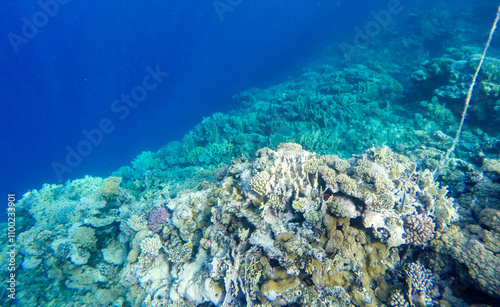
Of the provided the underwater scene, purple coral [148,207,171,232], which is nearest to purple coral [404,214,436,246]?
the underwater scene

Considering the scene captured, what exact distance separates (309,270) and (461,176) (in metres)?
5.42

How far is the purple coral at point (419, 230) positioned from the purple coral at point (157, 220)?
4.95 metres

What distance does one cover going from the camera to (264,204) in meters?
4.14

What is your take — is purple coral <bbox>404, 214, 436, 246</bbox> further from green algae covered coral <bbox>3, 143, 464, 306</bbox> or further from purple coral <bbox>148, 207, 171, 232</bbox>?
purple coral <bbox>148, 207, 171, 232</bbox>

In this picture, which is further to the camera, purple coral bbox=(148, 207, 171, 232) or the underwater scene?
purple coral bbox=(148, 207, 171, 232)

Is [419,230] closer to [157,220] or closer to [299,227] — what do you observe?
[299,227]

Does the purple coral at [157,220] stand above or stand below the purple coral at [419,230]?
above

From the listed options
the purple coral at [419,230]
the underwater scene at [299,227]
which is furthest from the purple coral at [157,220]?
the purple coral at [419,230]

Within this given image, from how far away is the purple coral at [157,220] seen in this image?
213 inches

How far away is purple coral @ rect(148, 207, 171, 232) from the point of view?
17.7ft

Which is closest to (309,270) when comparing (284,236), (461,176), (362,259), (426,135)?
(284,236)

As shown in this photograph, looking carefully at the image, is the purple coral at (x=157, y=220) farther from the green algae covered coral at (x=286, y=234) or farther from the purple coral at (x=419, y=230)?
the purple coral at (x=419, y=230)

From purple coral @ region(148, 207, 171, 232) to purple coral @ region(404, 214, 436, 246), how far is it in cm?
495

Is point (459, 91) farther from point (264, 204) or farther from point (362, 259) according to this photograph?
point (264, 204)
